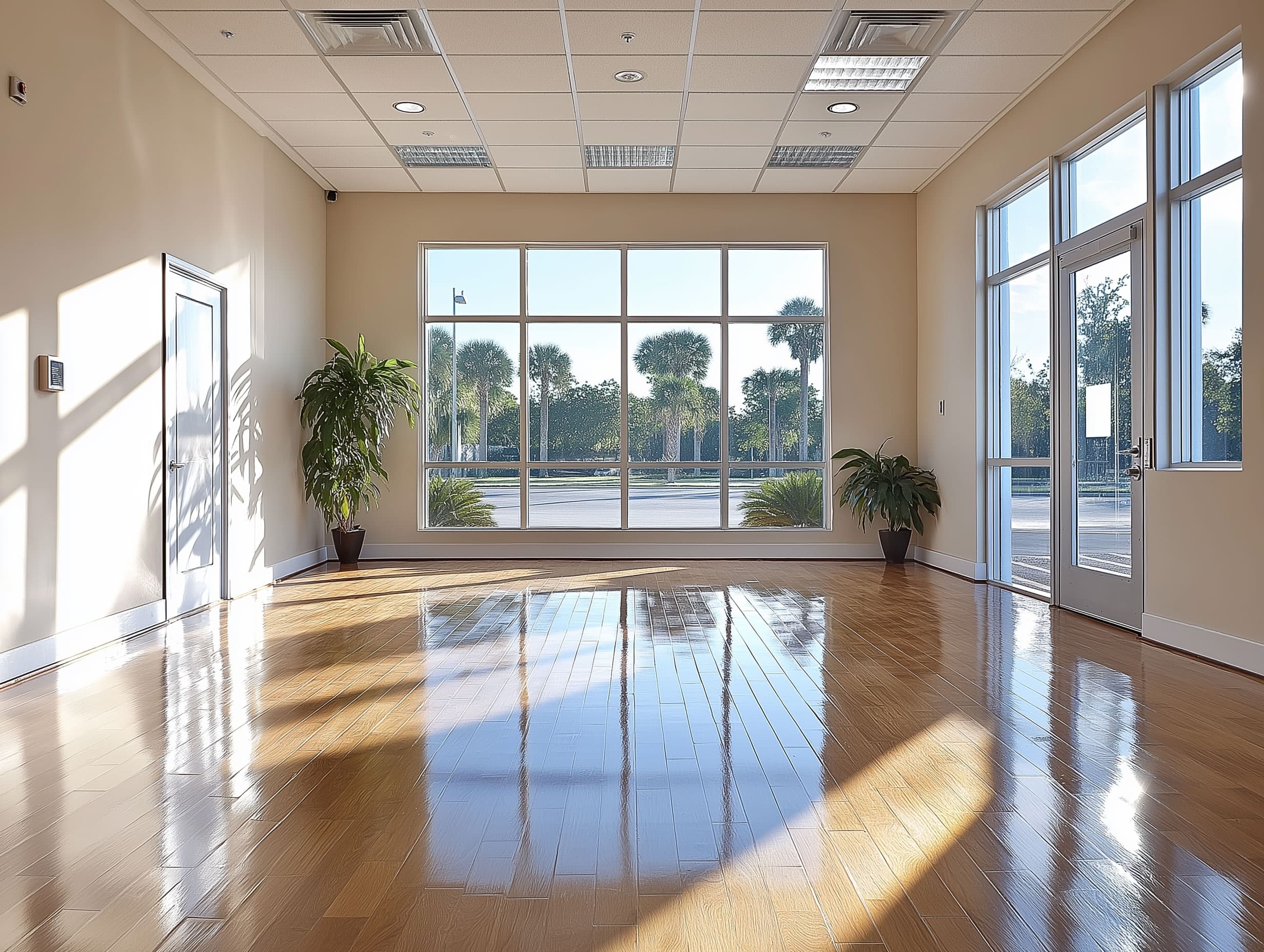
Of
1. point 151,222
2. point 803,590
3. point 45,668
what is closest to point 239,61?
point 151,222

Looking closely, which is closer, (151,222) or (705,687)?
(705,687)

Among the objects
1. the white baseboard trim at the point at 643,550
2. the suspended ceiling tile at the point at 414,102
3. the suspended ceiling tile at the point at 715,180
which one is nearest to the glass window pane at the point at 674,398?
the white baseboard trim at the point at 643,550

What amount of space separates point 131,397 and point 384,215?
4390mm

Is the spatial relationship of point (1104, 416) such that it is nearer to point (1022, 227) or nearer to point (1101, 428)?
point (1101, 428)

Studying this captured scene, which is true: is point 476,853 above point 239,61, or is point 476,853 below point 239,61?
below

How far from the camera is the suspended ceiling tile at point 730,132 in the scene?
7383 millimetres

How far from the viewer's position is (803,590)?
23.8ft

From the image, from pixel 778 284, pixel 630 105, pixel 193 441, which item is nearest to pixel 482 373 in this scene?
pixel 778 284

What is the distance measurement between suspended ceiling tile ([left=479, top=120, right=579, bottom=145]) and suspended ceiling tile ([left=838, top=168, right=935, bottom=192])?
2.70 metres

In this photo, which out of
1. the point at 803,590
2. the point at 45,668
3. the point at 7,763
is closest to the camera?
the point at 7,763

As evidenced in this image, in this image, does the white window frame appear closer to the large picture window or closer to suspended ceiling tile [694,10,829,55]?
suspended ceiling tile [694,10,829,55]

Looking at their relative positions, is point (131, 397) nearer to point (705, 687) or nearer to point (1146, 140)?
point (705, 687)

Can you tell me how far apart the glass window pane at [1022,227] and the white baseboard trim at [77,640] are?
6.38m

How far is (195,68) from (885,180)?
19.3 ft
